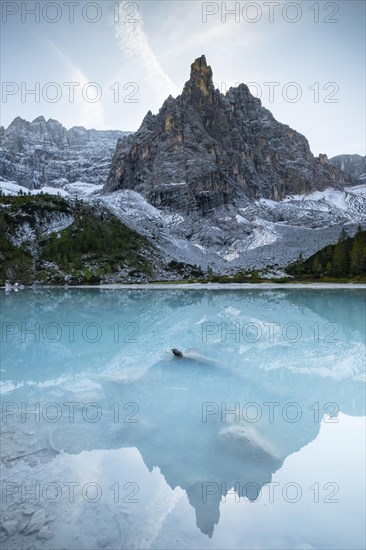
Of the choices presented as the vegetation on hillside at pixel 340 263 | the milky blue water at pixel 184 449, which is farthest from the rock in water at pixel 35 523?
the vegetation on hillside at pixel 340 263

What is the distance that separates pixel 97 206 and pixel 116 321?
14131 centimetres

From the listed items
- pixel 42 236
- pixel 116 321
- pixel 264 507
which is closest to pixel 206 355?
pixel 264 507

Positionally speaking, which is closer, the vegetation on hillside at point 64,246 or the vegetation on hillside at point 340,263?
the vegetation on hillside at point 340,263

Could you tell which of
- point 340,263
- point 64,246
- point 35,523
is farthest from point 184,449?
point 64,246

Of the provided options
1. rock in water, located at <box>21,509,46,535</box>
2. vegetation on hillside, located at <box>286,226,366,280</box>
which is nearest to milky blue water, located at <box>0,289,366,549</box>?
rock in water, located at <box>21,509,46,535</box>

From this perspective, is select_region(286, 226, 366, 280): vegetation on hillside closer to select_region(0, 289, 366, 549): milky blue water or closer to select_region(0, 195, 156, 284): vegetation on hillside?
select_region(0, 195, 156, 284): vegetation on hillside

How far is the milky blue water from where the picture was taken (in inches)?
260

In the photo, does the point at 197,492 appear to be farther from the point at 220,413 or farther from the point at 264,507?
the point at 220,413

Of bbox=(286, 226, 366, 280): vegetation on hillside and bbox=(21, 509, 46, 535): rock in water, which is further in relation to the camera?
bbox=(286, 226, 366, 280): vegetation on hillside

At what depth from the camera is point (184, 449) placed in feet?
31.5

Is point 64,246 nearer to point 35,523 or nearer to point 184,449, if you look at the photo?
point 184,449

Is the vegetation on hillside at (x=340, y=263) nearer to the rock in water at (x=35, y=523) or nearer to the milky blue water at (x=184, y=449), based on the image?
the milky blue water at (x=184, y=449)

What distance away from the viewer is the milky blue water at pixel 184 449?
6.61 metres

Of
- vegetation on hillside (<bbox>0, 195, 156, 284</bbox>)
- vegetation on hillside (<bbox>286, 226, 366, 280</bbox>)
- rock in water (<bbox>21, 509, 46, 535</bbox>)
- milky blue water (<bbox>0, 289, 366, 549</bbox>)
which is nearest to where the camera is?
rock in water (<bbox>21, 509, 46, 535</bbox>)
